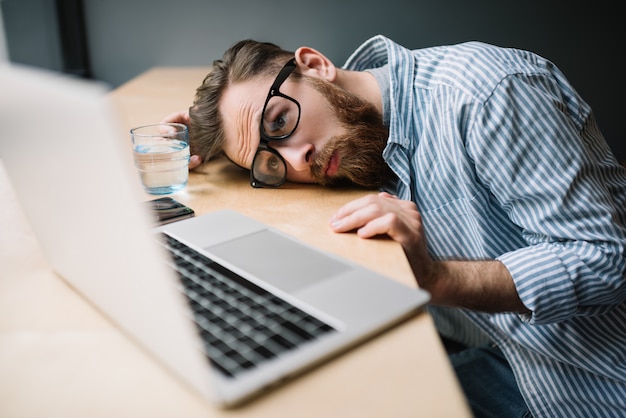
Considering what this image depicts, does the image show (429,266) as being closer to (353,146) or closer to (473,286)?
(473,286)

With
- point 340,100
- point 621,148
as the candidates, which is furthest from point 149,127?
point 621,148

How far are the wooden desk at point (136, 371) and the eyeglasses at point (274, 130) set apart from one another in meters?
0.38

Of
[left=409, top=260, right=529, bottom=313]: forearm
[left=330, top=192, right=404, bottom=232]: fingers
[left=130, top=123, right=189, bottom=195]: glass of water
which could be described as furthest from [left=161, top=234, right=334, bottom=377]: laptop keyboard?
[left=130, top=123, right=189, bottom=195]: glass of water

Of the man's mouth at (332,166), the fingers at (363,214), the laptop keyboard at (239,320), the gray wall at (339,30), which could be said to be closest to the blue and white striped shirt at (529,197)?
the man's mouth at (332,166)

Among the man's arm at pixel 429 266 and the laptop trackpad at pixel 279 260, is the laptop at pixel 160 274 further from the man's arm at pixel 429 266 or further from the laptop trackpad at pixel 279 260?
the man's arm at pixel 429 266

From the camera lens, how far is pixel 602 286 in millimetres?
909

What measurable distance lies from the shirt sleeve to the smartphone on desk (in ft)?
1.67

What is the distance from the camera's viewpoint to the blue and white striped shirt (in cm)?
90

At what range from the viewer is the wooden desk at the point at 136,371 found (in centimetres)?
47

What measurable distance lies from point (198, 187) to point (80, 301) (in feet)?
1.65

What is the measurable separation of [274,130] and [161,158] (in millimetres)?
236

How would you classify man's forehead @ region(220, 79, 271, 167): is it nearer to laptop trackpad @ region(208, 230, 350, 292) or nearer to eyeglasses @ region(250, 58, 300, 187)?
eyeglasses @ region(250, 58, 300, 187)

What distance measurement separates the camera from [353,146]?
113 cm

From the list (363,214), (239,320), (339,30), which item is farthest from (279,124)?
(339,30)
